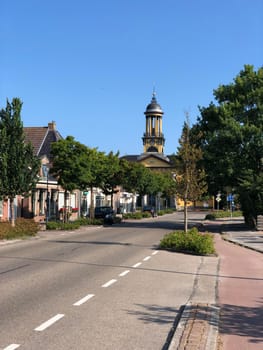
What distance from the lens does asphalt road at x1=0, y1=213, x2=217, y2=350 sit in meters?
6.30

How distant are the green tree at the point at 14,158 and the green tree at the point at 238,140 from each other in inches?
538

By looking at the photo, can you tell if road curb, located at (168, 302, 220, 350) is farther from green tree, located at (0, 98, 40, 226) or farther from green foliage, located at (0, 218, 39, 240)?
green tree, located at (0, 98, 40, 226)

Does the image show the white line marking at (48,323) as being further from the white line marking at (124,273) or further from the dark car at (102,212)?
the dark car at (102,212)

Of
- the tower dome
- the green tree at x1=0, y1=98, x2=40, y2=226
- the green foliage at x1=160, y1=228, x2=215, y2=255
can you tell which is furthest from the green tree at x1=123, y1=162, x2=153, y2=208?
the tower dome

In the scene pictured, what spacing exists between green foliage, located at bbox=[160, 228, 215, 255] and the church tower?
110937mm

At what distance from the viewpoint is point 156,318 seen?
757 cm

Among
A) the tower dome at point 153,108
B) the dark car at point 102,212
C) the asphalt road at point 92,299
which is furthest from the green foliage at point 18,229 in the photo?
the tower dome at point 153,108

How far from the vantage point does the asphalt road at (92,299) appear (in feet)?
20.7

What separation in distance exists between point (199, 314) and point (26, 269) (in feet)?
22.1

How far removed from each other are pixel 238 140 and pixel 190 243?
18239 mm

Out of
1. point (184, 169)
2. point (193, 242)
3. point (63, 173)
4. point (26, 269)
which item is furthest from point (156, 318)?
point (63, 173)

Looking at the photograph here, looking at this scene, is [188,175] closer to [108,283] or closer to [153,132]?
[108,283]

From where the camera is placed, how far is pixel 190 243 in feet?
59.9

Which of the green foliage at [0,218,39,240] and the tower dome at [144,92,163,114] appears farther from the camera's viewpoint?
the tower dome at [144,92,163,114]
